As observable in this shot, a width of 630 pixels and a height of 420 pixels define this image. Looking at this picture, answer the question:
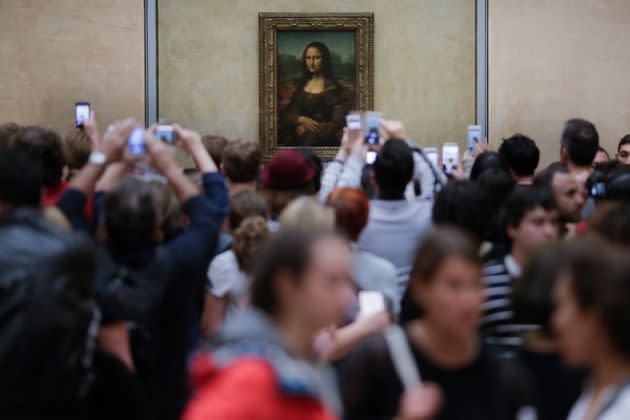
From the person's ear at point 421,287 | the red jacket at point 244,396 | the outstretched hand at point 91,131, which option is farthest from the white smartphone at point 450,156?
the red jacket at point 244,396

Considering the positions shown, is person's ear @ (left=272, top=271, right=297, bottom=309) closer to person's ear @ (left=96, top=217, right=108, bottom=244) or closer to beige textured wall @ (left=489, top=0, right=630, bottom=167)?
person's ear @ (left=96, top=217, right=108, bottom=244)

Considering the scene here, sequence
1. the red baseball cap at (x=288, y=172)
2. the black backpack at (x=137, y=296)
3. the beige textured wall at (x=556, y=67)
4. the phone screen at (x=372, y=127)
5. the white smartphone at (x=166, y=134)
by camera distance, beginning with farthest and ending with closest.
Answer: the beige textured wall at (x=556, y=67), the phone screen at (x=372, y=127), the red baseball cap at (x=288, y=172), the white smartphone at (x=166, y=134), the black backpack at (x=137, y=296)

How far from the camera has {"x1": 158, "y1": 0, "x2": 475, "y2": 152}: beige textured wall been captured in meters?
16.3

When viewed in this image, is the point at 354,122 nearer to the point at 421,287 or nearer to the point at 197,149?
the point at 197,149

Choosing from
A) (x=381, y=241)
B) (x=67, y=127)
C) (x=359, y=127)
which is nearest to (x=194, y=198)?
(x=381, y=241)

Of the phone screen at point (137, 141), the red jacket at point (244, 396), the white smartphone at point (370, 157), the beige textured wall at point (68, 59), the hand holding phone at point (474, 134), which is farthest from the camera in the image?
the beige textured wall at point (68, 59)

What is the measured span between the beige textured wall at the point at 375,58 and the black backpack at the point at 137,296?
459 inches

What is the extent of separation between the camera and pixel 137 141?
553cm

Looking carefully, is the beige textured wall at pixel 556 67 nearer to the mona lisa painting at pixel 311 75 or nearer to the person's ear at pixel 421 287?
the mona lisa painting at pixel 311 75

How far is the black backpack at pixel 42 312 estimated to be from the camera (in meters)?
3.71

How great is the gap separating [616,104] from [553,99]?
0.93 m

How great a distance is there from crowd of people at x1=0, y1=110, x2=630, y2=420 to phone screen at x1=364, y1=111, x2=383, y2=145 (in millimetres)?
1465

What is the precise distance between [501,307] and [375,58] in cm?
1195

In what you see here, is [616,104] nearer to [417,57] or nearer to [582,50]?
[582,50]
